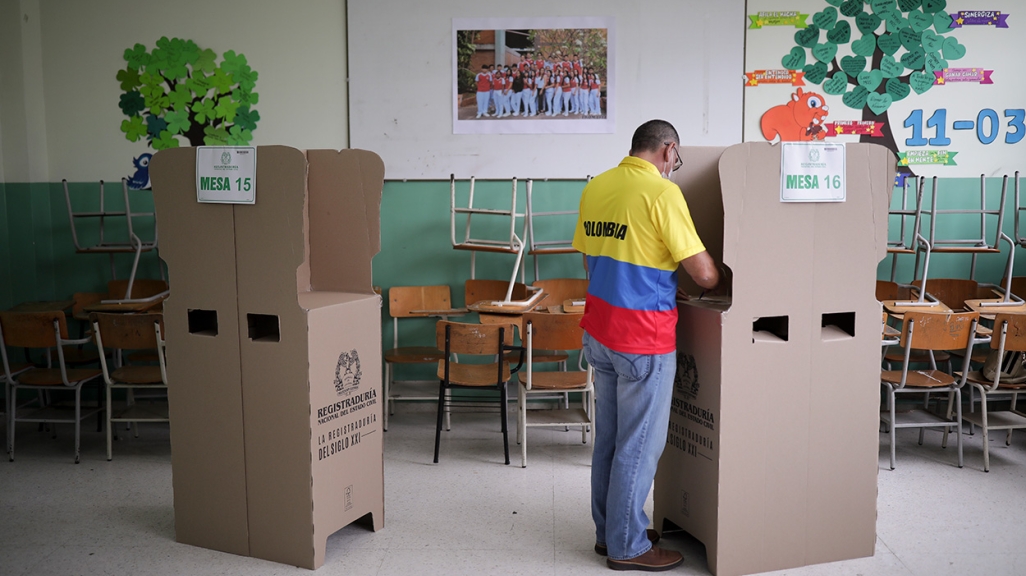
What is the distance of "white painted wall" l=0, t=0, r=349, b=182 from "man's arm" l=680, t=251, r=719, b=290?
3.24m

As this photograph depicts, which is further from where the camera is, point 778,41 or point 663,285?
point 778,41

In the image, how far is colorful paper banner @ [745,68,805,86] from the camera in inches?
203

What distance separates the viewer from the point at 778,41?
5.16m

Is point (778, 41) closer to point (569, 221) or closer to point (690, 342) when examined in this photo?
point (569, 221)

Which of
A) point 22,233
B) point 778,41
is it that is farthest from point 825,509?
point 22,233

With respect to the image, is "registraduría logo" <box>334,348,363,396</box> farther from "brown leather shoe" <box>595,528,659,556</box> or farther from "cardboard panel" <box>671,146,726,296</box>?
"cardboard panel" <box>671,146,726,296</box>

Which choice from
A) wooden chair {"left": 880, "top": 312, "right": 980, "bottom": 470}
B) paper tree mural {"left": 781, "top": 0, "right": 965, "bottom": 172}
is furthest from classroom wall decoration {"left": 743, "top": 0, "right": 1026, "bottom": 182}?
wooden chair {"left": 880, "top": 312, "right": 980, "bottom": 470}

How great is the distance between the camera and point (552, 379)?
4344 mm

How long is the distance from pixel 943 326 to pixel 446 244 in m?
3.03

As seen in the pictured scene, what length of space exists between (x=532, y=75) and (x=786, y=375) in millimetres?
3069

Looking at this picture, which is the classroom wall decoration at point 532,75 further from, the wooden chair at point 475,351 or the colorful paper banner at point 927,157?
the colorful paper banner at point 927,157

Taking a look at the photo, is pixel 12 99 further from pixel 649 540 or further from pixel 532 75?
pixel 649 540

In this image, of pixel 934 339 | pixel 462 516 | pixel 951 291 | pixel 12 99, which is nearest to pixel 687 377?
pixel 462 516

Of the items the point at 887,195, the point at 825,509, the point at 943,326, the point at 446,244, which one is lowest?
the point at 825,509
